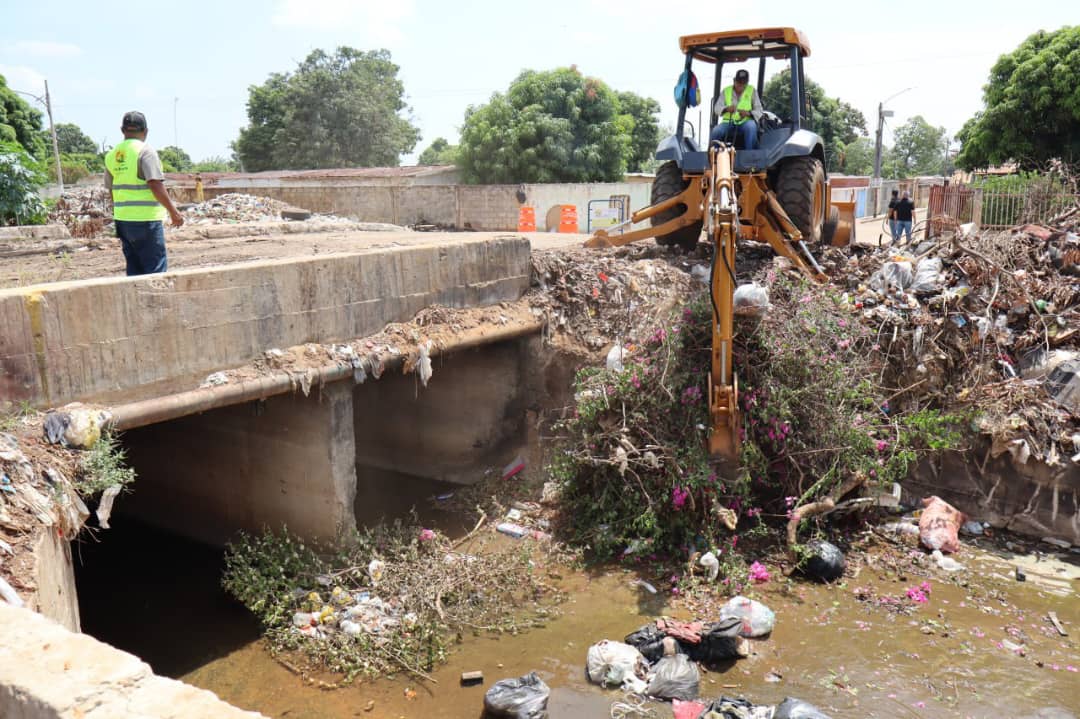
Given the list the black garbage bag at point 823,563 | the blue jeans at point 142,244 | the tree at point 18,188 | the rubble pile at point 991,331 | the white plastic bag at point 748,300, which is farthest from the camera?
the tree at point 18,188

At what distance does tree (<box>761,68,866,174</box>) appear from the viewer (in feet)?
94.1

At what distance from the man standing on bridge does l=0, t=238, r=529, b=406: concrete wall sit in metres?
0.68

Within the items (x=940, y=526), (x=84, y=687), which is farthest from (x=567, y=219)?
(x=84, y=687)

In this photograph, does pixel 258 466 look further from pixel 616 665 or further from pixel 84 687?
pixel 84 687

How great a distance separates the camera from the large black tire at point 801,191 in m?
8.12

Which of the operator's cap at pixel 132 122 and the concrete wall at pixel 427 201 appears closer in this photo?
the operator's cap at pixel 132 122

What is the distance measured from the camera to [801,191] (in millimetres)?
8109

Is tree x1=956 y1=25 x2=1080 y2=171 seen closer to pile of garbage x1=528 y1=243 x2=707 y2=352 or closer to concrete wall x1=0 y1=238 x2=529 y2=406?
pile of garbage x1=528 y1=243 x2=707 y2=352

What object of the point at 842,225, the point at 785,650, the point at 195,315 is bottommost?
the point at 785,650

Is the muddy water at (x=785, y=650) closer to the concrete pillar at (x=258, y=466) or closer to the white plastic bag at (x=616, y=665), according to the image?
the white plastic bag at (x=616, y=665)

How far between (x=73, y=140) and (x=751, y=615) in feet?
182

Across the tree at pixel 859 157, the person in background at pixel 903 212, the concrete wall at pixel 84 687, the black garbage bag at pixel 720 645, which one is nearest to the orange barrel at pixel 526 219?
the person in background at pixel 903 212

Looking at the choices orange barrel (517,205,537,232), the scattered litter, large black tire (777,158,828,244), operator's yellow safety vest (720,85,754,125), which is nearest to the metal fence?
large black tire (777,158,828,244)

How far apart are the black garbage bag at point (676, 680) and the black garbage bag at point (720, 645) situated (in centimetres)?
21
